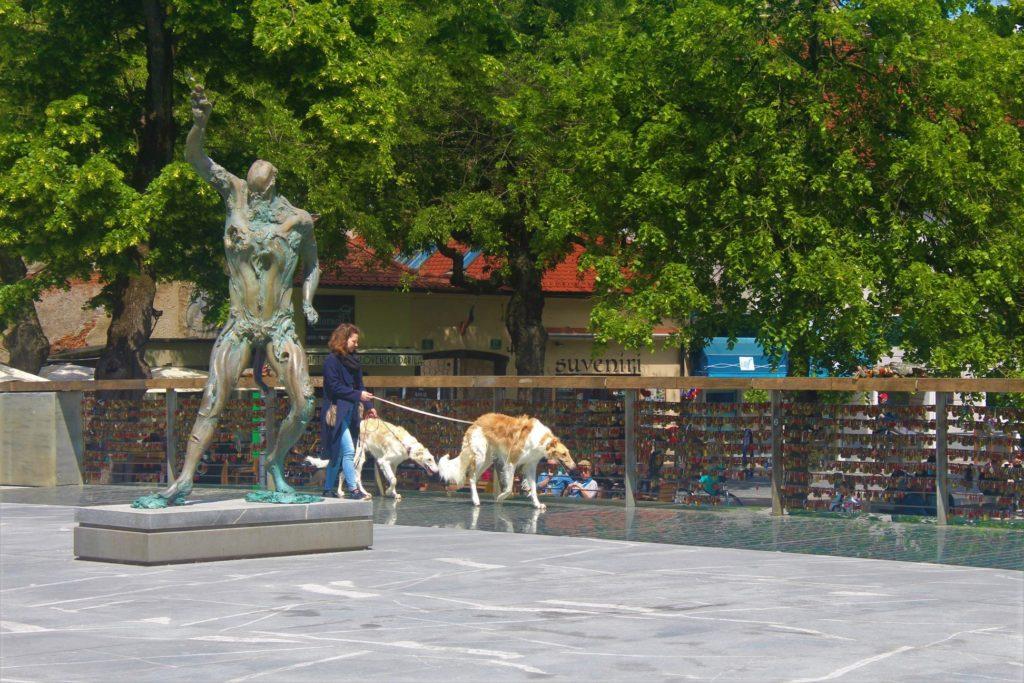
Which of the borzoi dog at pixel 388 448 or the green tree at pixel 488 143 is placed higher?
the green tree at pixel 488 143

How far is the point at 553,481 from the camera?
744 inches

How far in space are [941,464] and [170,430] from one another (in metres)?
11.9

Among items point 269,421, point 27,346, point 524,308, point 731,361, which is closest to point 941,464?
point 269,421

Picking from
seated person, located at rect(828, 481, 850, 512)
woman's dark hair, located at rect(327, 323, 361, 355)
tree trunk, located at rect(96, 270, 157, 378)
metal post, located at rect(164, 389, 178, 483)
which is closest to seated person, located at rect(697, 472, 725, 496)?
seated person, located at rect(828, 481, 850, 512)

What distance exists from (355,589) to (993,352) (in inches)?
612

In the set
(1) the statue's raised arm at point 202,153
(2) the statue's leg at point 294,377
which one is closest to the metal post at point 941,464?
(2) the statue's leg at point 294,377

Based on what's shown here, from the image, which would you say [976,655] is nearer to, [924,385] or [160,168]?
[924,385]

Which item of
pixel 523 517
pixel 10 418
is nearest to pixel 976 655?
pixel 523 517

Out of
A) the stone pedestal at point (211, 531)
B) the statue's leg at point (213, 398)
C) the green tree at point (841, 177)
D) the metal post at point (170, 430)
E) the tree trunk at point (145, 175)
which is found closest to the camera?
the stone pedestal at point (211, 531)

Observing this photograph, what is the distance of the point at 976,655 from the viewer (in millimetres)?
8125

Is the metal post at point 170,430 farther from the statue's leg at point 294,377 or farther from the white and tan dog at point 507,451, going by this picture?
the statue's leg at point 294,377

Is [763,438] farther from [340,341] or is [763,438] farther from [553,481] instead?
[340,341]

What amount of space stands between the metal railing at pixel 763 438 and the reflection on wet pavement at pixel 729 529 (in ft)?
1.18

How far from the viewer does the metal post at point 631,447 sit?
18.2 m
